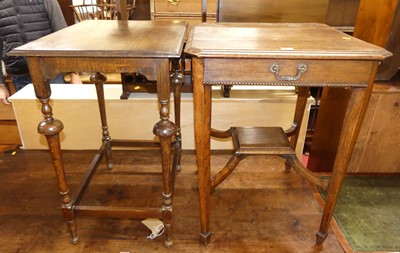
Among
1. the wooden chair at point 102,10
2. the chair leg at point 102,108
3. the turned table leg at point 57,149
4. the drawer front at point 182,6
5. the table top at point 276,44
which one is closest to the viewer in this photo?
the table top at point 276,44

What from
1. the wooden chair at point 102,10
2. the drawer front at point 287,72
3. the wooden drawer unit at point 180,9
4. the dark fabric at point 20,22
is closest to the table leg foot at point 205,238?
the drawer front at point 287,72

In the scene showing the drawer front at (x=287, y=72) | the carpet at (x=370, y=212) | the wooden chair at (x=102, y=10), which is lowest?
the carpet at (x=370, y=212)

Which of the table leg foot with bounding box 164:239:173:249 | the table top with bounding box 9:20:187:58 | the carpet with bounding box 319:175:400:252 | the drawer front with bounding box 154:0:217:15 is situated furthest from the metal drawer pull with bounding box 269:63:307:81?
the drawer front with bounding box 154:0:217:15

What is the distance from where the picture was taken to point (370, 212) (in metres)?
1.63

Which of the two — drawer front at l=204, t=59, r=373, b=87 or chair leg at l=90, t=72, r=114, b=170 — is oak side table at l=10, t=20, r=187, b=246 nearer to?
drawer front at l=204, t=59, r=373, b=87

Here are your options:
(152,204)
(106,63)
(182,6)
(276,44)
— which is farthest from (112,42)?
(182,6)

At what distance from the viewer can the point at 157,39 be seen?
44.5 inches

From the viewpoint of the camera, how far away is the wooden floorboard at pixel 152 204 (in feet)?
4.30

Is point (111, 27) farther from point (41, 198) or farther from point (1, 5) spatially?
point (1, 5)

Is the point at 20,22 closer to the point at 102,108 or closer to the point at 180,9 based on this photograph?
the point at 102,108

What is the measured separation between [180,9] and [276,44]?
1.38 metres

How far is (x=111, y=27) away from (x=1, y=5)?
107 cm

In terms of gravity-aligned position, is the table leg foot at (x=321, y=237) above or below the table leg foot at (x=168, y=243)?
above

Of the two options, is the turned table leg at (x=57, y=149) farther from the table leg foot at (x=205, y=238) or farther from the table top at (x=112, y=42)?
the table leg foot at (x=205, y=238)
